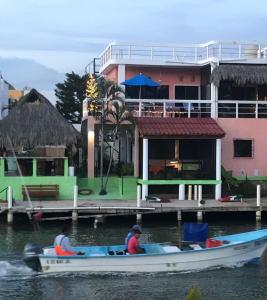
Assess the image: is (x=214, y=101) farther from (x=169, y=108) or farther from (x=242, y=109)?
(x=169, y=108)

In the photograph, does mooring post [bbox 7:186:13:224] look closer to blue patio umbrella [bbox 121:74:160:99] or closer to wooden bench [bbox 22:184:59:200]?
wooden bench [bbox 22:184:59:200]

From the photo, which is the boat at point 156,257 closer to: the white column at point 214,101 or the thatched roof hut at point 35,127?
the thatched roof hut at point 35,127

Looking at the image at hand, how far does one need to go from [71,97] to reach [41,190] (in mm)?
33126

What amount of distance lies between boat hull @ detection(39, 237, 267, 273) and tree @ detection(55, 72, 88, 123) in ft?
144

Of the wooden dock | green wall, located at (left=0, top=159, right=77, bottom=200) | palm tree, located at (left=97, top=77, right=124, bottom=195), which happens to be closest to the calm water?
the wooden dock

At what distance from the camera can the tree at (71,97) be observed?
6494cm

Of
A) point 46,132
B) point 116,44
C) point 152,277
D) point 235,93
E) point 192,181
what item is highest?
point 116,44

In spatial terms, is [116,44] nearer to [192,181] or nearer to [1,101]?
[192,181]

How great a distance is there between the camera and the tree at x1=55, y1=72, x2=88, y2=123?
64938 millimetres

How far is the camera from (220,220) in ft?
104

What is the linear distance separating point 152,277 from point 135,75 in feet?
65.2

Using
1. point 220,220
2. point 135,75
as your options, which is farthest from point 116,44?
point 220,220

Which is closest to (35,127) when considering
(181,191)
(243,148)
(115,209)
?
(115,209)

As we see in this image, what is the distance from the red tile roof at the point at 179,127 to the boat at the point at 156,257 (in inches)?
472
